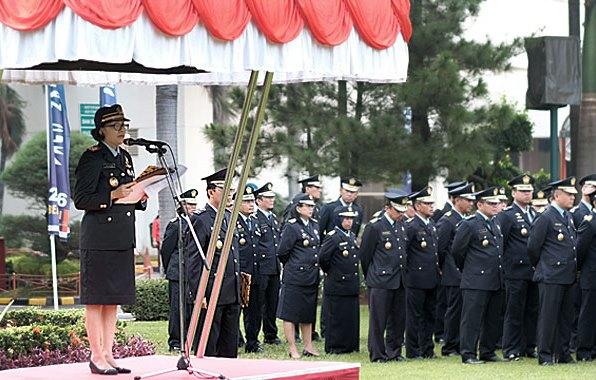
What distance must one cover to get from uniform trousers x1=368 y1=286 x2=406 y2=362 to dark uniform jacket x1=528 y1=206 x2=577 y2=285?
1.61 meters

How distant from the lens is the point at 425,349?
1608 centimetres

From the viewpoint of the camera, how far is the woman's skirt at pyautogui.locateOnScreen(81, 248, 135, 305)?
31.1 ft

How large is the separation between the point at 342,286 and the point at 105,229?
6837 millimetres

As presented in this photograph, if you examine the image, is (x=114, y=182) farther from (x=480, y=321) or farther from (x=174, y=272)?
(x=480, y=321)

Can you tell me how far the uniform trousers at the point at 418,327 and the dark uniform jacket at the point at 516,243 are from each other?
112 centimetres

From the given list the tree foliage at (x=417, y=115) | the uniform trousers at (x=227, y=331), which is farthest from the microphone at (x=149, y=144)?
the tree foliage at (x=417, y=115)

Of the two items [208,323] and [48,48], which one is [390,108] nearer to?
[208,323]

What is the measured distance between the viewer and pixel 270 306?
703 inches

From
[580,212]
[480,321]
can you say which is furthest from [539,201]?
[480,321]

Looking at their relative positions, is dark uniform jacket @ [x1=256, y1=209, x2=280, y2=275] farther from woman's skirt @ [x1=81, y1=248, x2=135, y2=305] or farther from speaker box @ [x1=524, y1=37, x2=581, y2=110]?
woman's skirt @ [x1=81, y1=248, x2=135, y2=305]

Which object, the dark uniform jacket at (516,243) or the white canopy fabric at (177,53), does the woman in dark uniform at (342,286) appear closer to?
the dark uniform jacket at (516,243)

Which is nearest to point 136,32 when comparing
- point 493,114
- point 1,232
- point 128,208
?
point 128,208

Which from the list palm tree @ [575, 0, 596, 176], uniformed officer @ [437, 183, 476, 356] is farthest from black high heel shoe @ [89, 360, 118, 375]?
palm tree @ [575, 0, 596, 176]

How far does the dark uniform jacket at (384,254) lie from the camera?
15.3 metres
